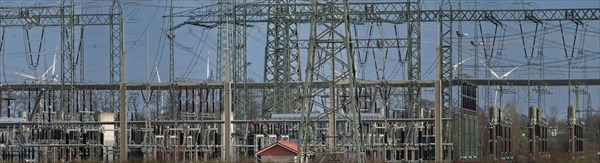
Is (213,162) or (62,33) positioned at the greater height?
(62,33)

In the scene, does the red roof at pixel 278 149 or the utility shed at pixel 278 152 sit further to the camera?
the red roof at pixel 278 149

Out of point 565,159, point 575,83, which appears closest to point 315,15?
point 565,159

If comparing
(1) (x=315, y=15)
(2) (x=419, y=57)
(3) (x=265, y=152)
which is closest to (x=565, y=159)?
(2) (x=419, y=57)

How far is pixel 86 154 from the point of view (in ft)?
199

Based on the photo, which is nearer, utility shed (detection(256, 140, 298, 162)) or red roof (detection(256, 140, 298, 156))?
utility shed (detection(256, 140, 298, 162))

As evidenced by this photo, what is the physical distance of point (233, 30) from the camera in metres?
61.1

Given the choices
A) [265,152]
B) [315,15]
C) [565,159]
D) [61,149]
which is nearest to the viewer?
[315,15]

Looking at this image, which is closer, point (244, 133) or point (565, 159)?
point (565, 159)

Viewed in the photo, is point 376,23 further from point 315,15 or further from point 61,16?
point 315,15

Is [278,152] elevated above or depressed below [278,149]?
below

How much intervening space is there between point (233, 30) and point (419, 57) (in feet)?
28.8

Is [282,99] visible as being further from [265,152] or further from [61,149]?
[265,152]

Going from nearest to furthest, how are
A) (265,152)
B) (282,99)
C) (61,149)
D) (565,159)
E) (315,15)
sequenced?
1. (315,15)
2. (265,152)
3. (565,159)
4. (61,149)
5. (282,99)

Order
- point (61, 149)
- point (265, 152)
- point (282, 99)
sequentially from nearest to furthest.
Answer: point (265, 152) → point (61, 149) → point (282, 99)
